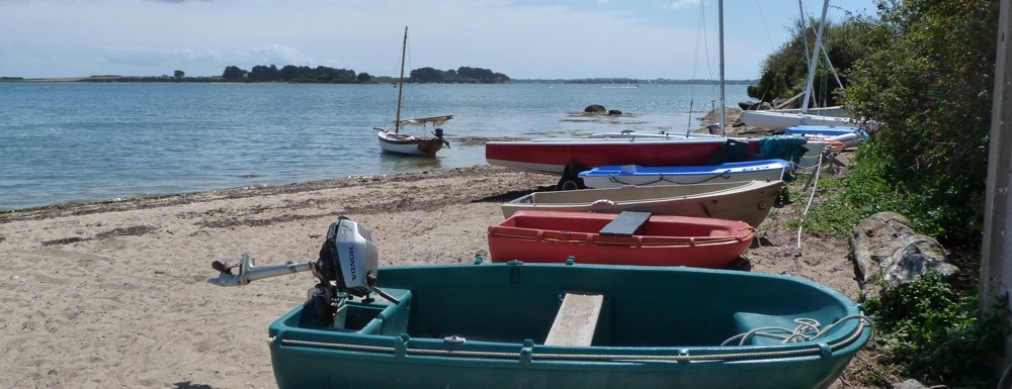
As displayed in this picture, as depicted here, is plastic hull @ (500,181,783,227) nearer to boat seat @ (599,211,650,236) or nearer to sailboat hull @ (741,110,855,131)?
boat seat @ (599,211,650,236)

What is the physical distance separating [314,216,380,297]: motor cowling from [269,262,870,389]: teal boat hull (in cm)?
23

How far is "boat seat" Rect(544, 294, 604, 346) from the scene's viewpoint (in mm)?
4688

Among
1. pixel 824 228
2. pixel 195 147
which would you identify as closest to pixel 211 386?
pixel 824 228

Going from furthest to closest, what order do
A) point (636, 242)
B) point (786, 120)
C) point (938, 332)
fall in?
point (786, 120), point (636, 242), point (938, 332)

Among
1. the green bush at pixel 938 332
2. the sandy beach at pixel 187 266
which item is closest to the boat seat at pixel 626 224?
the sandy beach at pixel 187 266

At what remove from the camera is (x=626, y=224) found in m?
7.71

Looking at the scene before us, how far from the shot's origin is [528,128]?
1652 inches

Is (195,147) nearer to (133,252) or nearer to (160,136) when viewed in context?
(160,136)

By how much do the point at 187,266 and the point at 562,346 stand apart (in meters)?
6.64

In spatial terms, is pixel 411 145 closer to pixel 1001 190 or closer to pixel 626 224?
pixel 626 224

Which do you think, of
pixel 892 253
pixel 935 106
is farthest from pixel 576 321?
pixel 935 106

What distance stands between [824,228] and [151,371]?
696 centimetres

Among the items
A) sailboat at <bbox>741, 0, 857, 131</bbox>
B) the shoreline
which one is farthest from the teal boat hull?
sailboat at <bbox>741, 0, 857, 131</bbox>

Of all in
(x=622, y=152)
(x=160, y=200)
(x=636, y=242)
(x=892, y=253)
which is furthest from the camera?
(x=160, y=200)
